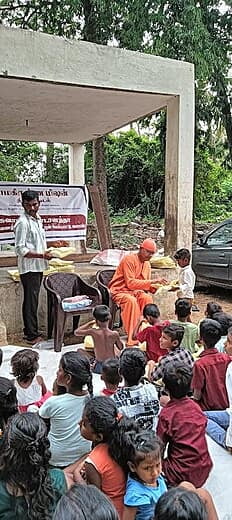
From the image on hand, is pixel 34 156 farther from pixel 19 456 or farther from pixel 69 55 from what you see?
pixel 19 456

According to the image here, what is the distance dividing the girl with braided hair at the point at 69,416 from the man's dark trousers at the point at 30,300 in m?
2.96

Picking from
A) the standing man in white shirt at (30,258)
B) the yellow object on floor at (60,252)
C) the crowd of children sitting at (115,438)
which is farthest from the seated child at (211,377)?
the yellow object on floor at (60,252)

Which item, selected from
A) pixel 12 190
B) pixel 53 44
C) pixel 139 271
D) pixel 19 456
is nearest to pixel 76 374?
pixel 19 456

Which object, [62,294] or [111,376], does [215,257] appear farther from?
[111,376]

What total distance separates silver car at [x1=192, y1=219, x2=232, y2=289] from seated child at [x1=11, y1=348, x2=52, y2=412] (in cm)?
553

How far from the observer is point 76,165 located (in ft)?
34.6

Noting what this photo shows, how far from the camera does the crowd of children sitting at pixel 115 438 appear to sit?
1.86 meters

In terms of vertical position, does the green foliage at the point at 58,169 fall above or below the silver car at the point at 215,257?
above

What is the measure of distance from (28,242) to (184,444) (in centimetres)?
353

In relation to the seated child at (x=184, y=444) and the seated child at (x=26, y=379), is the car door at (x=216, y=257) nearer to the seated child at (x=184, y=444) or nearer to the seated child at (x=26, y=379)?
the seated child at (x=26, y=379)

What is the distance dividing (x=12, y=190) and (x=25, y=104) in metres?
1.17

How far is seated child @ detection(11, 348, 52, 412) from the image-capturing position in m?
3.20

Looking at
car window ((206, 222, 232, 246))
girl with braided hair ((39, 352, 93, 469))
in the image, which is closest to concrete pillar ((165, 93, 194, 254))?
car window ((206, 222, 232, 246))

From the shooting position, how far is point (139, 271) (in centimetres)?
598
